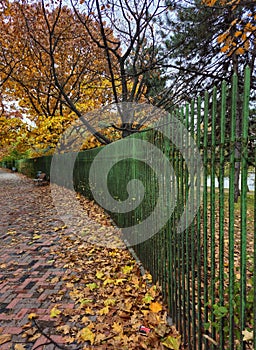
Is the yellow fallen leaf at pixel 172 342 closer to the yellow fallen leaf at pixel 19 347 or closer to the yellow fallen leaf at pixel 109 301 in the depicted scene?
the yellow fallen leaf at pixel 109 301

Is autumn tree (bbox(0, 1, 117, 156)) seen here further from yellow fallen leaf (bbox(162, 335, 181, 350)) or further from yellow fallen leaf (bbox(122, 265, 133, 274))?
yellow fallen leaf (bbox(162, 335, 181, 350))

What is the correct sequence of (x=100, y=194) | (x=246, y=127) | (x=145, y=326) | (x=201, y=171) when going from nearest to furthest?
(x=246, y=127), (x=201, y=171), (x=145, y=326), (x=100, y=194)

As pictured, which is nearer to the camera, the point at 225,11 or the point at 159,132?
the point at 159,132

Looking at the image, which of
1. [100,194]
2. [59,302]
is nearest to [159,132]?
[59,302]

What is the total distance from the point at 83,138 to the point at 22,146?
364 centimetres

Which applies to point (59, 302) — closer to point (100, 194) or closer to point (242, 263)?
point (242, 263)

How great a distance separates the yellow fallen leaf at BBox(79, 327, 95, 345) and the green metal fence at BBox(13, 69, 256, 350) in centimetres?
83

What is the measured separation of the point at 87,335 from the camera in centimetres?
266

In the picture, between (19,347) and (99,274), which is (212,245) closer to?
(19,347)

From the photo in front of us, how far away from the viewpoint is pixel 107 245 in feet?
17.9

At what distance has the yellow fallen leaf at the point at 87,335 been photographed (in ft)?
8.58

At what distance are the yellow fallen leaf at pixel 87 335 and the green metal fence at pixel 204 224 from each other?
2.74 feet

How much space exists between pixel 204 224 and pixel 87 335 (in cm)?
162

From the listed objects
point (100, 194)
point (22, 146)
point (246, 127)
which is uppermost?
point (22, 146)
